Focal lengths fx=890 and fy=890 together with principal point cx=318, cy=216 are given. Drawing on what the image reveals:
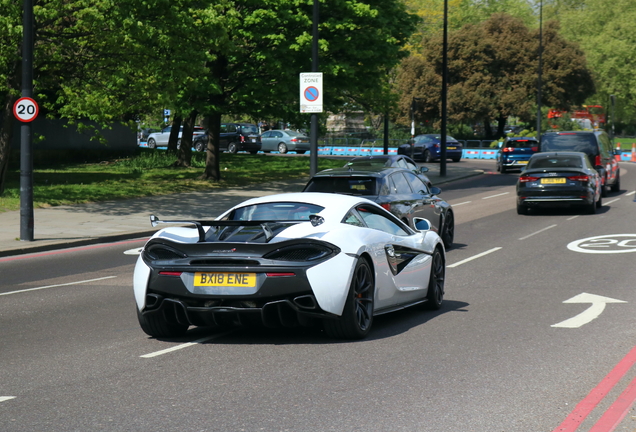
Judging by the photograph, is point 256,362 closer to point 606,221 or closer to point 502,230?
point 502,230

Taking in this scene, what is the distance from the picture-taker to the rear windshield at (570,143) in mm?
26344

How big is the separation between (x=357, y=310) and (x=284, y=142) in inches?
2025

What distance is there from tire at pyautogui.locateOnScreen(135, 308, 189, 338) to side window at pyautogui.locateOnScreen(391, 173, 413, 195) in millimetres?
6796

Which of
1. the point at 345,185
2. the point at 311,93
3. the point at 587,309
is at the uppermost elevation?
the point at 311,93

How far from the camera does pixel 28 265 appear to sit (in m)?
14.1

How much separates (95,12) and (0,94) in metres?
11.5

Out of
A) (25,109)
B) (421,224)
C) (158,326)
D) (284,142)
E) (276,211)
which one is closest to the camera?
(158,326)

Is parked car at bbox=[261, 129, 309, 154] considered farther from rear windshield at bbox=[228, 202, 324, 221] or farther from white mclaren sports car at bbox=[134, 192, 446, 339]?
white mclaren sports car at bbox=[134, 192, 446, 339]

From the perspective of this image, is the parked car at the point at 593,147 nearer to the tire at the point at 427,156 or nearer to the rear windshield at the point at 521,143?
the rear windshield at the point at 521,143

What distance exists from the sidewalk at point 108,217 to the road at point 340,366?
14.7 feet

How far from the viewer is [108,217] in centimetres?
2119

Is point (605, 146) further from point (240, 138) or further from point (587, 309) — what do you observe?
point (240, 138)

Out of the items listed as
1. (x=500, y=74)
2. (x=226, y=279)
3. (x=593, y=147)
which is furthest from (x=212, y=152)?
(x=500, y=74)

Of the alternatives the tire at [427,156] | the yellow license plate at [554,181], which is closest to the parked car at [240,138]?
the tire at [427,156]
